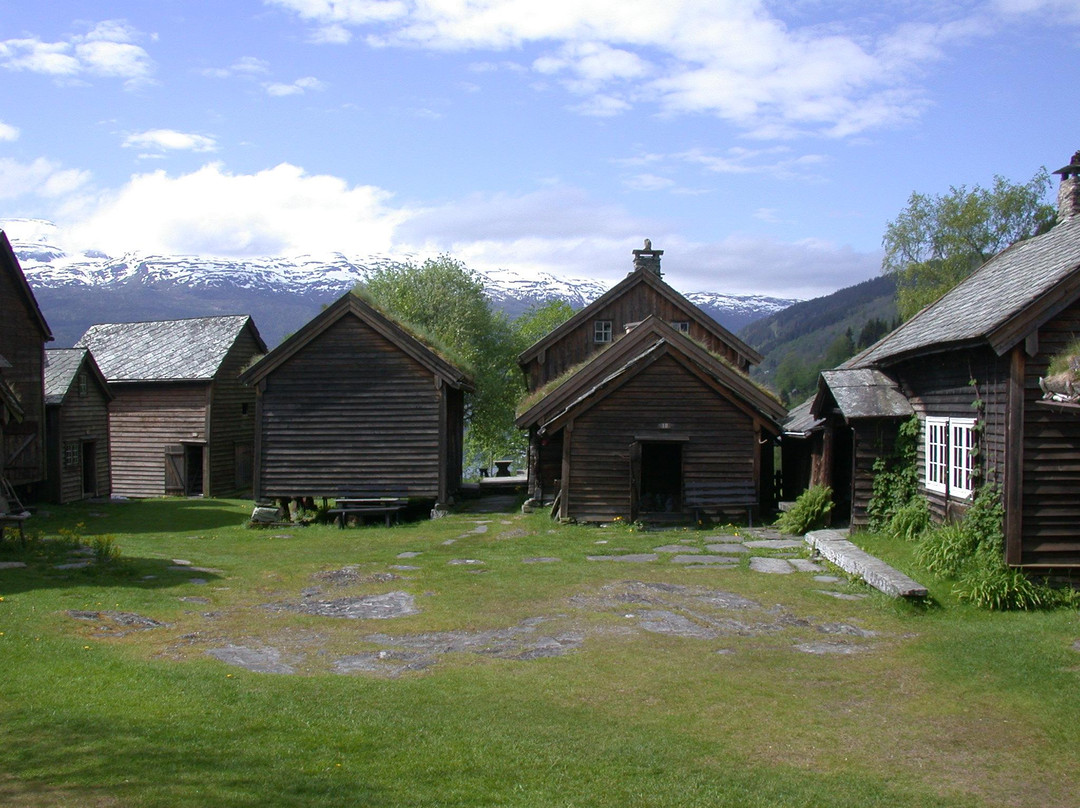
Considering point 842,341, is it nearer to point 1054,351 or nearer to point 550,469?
point 550,469

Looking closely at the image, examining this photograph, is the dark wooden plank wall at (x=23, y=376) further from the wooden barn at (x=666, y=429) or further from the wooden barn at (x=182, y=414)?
the wooden barn at (x=666, y=429)

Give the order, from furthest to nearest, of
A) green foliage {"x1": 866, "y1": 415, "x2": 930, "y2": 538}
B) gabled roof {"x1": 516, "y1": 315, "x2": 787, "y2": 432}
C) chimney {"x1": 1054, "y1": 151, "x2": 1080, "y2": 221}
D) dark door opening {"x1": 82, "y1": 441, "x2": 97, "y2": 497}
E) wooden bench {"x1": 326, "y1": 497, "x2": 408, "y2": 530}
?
1. dark door opening {"x1": 82, "y1": 441, "x2": 97, "y2": 497}
2. wooden bench {"x1": 326, "y1": 497, "x2": 408, "y2": 530}
3. gabled roof {"x1": 516, "y1": 315, "x2": 787, "y2": 432}
4. chimney {"x1": 1054, "y1": 151, "x2": 1080, "y2": 221}
5. green foliage {"x1": 866, "y1": 415, "x2": 930, "y2": 538}

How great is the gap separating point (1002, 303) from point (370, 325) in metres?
17.5

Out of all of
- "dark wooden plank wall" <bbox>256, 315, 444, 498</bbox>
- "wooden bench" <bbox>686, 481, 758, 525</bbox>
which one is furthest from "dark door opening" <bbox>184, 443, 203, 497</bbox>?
"wooden bench" <bbox>686, 481, 758, 525</bbox>

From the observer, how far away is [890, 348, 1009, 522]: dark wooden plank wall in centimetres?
1427

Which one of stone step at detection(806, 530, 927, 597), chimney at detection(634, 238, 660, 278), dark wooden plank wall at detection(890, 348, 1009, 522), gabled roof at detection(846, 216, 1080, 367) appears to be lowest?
stone step at detection(806, 530, 927, 597)

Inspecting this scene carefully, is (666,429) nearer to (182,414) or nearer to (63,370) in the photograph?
(63,370)

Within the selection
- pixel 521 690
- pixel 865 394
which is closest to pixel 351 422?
pixel 865 394

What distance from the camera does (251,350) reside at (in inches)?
1665

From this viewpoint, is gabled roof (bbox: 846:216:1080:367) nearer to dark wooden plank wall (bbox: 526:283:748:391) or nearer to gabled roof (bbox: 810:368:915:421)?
gabled roof (bbox: 810:368:915:421)

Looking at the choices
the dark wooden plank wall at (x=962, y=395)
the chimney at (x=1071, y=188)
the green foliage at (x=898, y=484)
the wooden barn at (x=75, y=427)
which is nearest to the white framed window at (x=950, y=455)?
the dark wooden plank wall at (x=962, y=395)

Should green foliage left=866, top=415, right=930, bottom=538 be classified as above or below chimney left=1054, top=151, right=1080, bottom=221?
below

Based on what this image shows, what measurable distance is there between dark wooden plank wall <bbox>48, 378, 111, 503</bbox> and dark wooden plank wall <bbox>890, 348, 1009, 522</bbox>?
28.5m

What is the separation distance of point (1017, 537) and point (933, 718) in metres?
6.03
